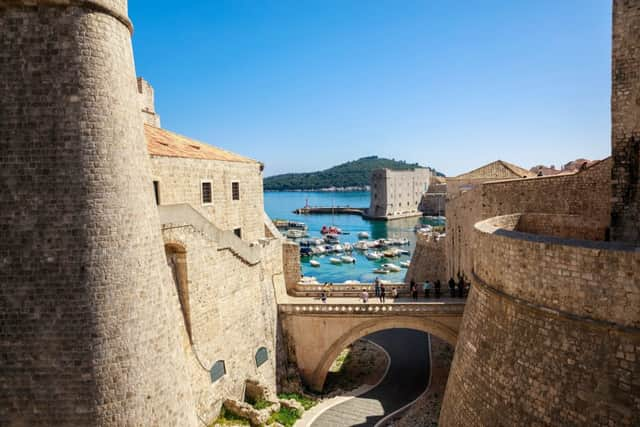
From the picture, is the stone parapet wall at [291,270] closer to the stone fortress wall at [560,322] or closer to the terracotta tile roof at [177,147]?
the terracotta tile roof at [177,147]

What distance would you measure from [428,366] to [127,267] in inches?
660

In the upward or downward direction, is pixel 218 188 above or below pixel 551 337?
above

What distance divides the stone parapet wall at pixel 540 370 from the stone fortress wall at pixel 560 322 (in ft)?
0.06

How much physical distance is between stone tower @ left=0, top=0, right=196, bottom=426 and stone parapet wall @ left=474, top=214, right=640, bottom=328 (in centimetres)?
830

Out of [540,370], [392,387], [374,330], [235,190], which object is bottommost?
[392,387]

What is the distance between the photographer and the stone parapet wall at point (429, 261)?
29.9 m

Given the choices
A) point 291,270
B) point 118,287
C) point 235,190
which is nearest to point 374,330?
point 291,270

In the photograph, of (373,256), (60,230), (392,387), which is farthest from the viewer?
(373,256)

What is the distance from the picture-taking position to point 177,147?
54.4ft

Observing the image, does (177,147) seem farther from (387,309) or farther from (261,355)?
(387,309)

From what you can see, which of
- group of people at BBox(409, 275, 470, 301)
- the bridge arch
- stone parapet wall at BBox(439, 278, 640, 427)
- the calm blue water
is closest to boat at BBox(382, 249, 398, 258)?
the calm blue water

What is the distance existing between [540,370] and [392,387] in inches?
454

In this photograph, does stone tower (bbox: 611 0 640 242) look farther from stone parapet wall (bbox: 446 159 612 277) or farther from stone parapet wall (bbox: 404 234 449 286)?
stone parapet wall (bbox: 404 234 449 286)

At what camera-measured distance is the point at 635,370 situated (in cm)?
757
